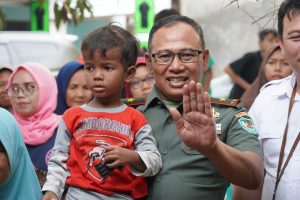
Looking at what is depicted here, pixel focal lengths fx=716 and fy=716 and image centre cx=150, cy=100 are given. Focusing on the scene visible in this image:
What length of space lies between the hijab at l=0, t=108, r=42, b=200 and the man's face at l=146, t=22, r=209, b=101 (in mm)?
782

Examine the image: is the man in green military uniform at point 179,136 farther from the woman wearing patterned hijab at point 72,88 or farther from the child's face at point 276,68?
the child's face at point 276,68

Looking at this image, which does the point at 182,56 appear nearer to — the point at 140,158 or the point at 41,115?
the point at 140,158

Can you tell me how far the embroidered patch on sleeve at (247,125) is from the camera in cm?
327

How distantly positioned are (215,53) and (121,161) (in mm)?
13364

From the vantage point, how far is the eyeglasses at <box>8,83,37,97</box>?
521 centimetres

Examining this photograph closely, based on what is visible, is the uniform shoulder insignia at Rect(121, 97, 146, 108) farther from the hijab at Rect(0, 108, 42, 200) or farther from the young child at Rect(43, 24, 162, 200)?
the hijab at Rect(0, 108, 42, 200)

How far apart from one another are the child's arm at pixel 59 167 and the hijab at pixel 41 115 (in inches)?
66.1

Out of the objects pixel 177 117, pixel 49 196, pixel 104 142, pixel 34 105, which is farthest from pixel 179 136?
pixel 34 105

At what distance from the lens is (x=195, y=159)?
3238mm

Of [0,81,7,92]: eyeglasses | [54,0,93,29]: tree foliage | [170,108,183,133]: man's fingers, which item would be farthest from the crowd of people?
[54,0,93,29]: tree foliage

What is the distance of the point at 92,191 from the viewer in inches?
128

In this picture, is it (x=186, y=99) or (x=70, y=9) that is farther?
(x=70, y=9)

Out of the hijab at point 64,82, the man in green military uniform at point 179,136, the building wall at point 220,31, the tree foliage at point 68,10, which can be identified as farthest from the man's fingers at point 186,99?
the building wall at point 220,31

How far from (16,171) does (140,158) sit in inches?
30.1
